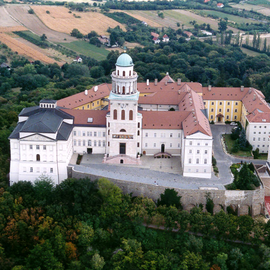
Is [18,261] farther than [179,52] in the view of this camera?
No

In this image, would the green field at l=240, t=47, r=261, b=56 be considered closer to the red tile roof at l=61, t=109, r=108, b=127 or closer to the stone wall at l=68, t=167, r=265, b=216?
the red tile roof at l=61, t=109, r=108, b=127

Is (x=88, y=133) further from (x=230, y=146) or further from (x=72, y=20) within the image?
(x=72, y=20)

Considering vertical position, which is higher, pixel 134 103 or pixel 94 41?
pixel 94 41

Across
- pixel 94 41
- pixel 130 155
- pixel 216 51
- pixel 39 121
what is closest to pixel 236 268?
pixel 130 155

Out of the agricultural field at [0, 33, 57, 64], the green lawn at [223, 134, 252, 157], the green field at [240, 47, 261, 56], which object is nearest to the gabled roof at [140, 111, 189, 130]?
the green lawn at [223, 134, 252, 157]

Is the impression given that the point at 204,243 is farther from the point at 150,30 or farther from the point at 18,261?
the point at 150,30

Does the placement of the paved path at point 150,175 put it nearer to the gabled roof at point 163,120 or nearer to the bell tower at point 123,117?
the bell tower at point 123,117
